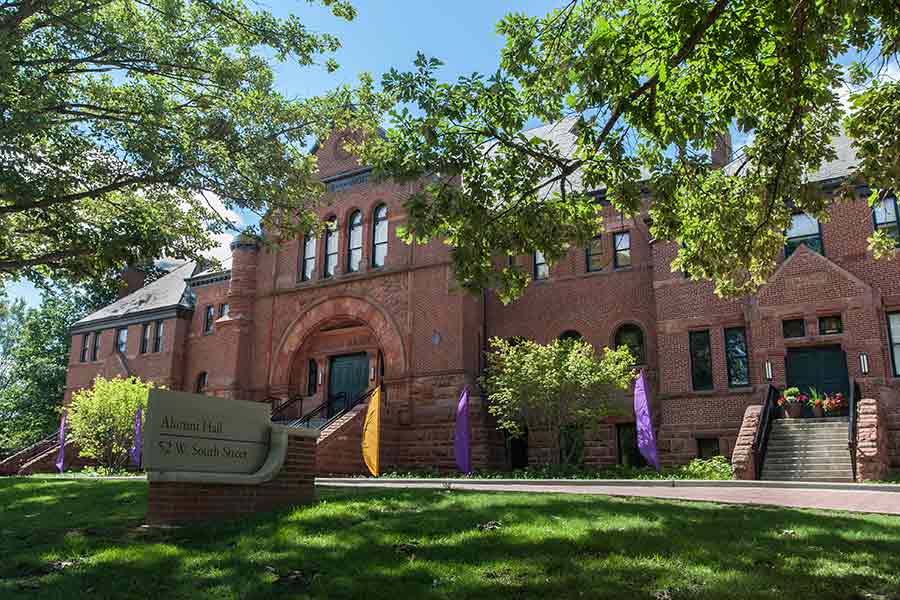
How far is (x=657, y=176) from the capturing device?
10586 millimetres

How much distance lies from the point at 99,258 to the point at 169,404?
178 inches

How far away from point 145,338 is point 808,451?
3068 centimetres

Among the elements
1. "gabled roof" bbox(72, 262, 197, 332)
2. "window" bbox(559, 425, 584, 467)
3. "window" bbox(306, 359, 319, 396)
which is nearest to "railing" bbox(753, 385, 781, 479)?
"window" bbox(559, 425, 584, 467)

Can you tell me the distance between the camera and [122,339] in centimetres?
3806

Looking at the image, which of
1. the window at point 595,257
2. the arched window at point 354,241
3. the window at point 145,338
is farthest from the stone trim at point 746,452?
the window at point 145,338

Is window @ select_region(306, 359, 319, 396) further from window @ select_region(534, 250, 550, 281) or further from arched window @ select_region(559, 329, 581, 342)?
arched window @ select_region(559, 329, 581, 342)

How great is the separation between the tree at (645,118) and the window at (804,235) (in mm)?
10892

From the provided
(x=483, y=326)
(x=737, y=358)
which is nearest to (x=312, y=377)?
(x=483, y=326)

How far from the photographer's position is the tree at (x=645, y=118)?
8.48 meters

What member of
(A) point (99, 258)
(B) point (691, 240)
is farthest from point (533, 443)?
(A) point (99, 258)

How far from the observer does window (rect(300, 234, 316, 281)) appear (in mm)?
→ 29906

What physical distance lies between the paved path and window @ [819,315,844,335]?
6.78m

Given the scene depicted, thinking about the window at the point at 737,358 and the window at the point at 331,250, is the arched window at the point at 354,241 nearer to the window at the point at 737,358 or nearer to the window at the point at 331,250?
the window at the point at 331,250

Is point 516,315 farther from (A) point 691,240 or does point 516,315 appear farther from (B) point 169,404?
(B) point 169,404
